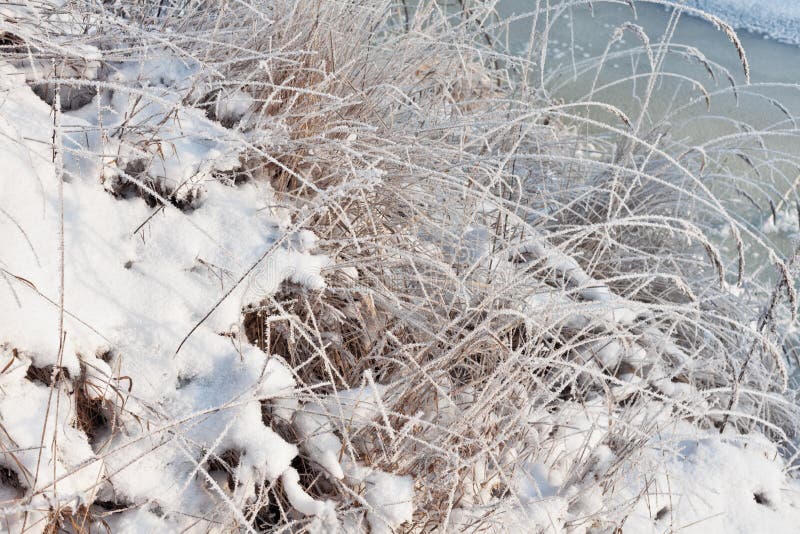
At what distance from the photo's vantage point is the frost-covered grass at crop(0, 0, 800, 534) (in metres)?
1.13

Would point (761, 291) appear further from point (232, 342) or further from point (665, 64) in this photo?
point (665, 64)

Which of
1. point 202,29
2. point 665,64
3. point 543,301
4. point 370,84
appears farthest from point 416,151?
point 665,64

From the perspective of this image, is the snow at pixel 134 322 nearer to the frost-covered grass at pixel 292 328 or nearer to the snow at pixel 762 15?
the frost-covered grass at pixel 292 328

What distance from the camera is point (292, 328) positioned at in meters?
1.30

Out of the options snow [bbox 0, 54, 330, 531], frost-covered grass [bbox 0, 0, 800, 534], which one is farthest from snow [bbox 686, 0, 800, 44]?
snow [bbox 0, 54, 330, 531]

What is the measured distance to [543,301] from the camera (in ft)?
5.58

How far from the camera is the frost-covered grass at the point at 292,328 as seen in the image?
113 centimetres

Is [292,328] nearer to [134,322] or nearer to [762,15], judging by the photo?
[134,322]

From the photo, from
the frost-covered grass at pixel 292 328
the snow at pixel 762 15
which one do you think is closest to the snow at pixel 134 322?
the frost-covered grass at pixel 292 328

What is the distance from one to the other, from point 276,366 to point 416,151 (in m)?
0.67

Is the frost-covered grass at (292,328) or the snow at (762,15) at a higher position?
the snow at (762,15)

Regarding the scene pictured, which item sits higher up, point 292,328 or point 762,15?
point 762,15

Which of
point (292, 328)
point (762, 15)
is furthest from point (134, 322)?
point (762, 15)

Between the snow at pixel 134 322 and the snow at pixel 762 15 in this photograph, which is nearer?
the snow at pixel 134 322
